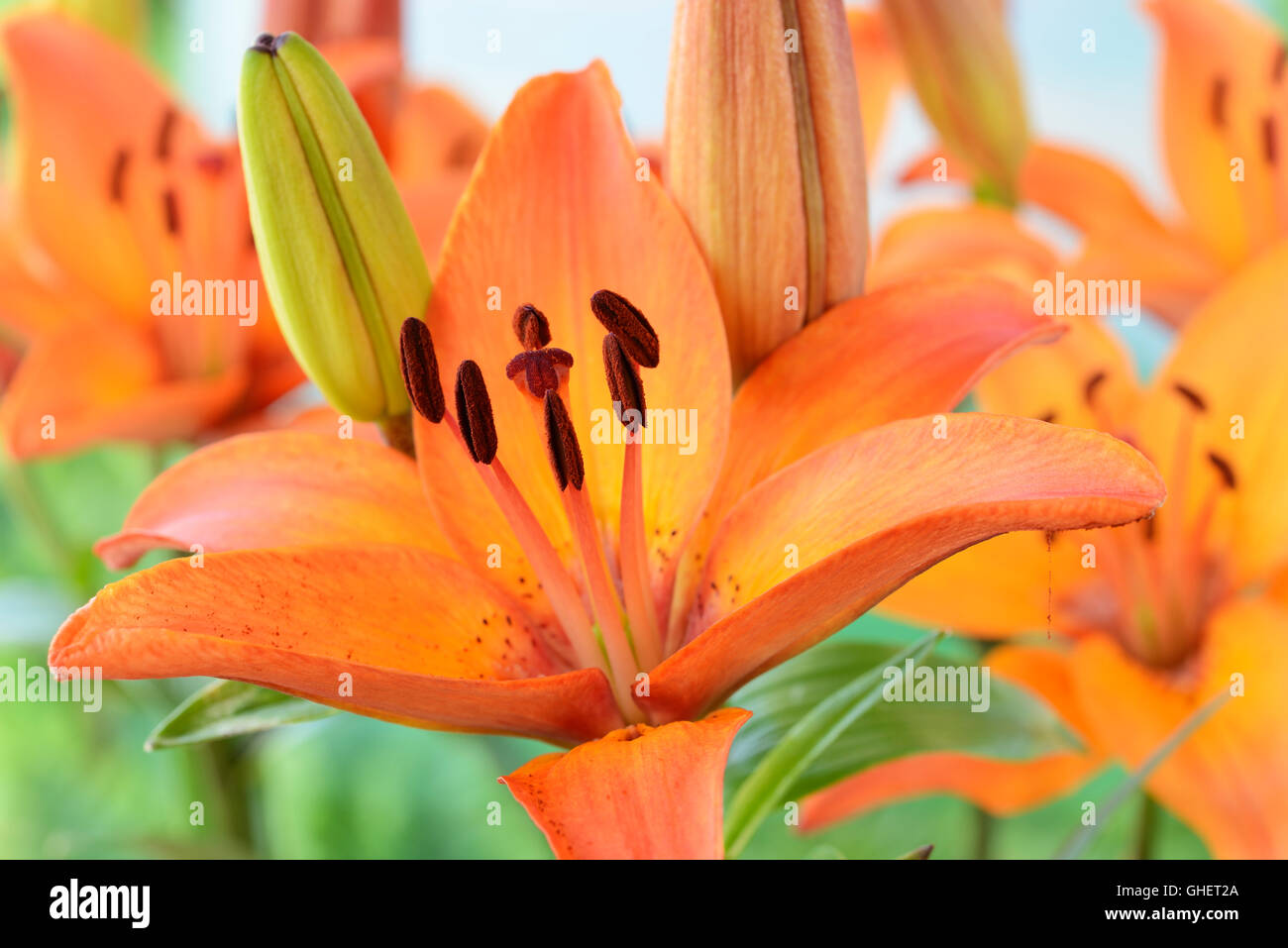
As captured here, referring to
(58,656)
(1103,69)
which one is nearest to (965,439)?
(58,656)

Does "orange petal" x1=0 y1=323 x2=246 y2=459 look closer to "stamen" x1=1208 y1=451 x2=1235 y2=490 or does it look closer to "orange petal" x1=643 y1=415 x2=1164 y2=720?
"orange petal" x1=643 y1=415 x2=1164 y2=720

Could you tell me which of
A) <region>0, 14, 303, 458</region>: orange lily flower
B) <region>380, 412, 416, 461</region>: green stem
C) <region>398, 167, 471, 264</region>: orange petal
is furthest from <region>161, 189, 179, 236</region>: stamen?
<region>380, 412, 416, 461</region>: green stem

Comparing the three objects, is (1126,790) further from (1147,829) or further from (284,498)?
(284,498)

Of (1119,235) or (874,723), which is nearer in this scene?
(874,723)

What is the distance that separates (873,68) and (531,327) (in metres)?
0.27

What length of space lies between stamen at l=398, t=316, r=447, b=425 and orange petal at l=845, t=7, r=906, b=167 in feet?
0.83

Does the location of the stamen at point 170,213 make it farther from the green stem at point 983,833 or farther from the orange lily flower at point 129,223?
the green stem at point 983,833

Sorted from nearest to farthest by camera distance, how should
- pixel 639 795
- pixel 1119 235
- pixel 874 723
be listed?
pixel 639 795
pixel 874 723
pixel 1119 235

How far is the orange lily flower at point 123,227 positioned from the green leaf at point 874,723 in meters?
0.24

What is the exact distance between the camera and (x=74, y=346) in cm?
47

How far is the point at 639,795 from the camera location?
0.25 meters

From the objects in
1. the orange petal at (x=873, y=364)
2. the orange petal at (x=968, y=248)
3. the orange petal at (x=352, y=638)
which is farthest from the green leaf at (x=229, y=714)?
the orange petal at (x=968, y=248)

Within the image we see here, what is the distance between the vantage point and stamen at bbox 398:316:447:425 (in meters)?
0.28

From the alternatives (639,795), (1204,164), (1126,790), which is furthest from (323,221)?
(1204,164)
